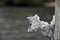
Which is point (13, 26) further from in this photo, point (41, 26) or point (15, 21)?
point (41, 26)

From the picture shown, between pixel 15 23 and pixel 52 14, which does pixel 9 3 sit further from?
pixel 52 14

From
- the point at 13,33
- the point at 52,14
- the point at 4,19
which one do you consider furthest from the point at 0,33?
the point at 52,14

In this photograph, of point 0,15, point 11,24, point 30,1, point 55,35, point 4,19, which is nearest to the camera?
point 55,35

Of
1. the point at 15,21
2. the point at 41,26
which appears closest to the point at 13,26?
the point at 15,21

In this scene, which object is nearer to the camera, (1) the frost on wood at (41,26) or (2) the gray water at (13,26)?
(1) the frost on wood at (41,26)

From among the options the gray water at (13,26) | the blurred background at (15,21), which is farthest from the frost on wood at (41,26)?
the gray water at (13,26)

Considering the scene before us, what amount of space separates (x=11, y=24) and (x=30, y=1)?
142cm

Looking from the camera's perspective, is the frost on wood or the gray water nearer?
the frost on wood

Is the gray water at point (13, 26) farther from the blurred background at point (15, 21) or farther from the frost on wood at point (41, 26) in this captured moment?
the frost on wood at point (41, 26)

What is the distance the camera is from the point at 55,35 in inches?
18.6

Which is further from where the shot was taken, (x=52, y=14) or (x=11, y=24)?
(x=11, y=24)

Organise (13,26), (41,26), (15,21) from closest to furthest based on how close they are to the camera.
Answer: (41,26)
(13,26)
(15,21)

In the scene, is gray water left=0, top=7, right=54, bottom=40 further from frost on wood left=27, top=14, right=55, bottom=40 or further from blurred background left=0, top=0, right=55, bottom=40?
frost on wood left=27, top=14, right=55, bottom=40

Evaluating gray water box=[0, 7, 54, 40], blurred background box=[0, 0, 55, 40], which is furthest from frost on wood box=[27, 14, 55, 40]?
gray water box=[0, 7, 54, 40]
